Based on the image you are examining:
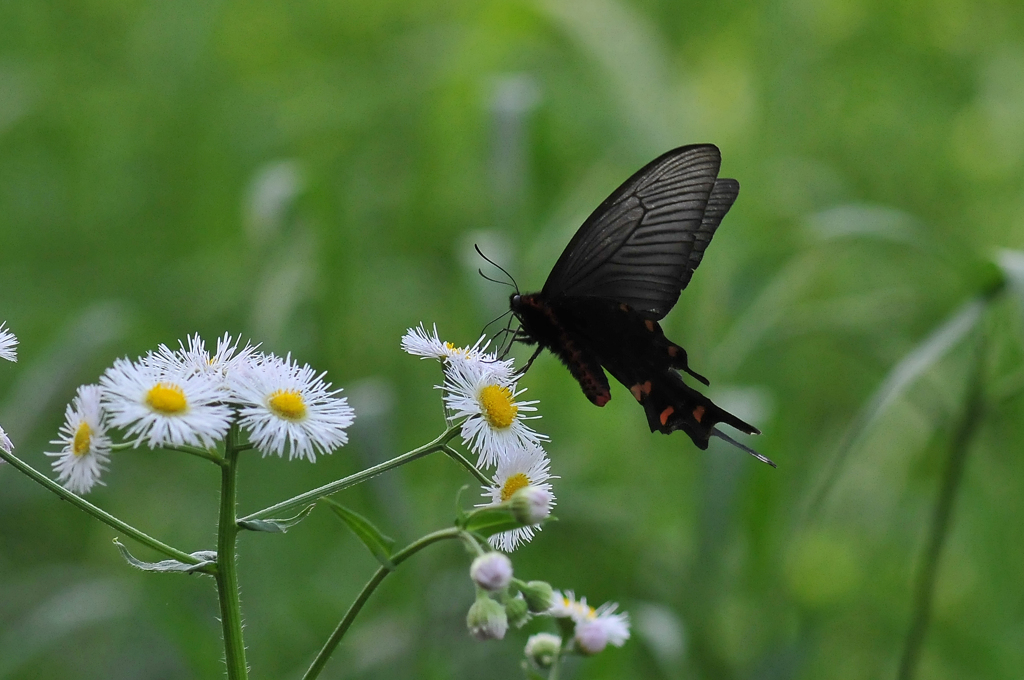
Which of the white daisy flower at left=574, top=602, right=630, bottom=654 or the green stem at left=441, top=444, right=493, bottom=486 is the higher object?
the green stem at left=441, top=444, right=493, bottom=486

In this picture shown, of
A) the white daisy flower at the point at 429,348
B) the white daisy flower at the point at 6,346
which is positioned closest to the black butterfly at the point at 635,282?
the white daisy flower at the point at 429,348

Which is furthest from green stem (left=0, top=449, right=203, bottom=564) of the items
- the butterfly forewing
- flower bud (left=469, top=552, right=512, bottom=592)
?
the butterfly forewing

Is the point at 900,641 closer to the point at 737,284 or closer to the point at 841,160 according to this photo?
the point at 737,284

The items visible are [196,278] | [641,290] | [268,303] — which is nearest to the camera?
[641,290]

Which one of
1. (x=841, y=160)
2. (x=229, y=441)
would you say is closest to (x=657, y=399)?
(x=229, y=441)

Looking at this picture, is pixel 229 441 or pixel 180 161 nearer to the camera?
pixel 229 441

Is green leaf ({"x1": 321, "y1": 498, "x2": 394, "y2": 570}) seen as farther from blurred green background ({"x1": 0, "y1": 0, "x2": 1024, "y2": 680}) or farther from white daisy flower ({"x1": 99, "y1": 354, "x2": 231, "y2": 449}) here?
blurred green background ({"x1": 0, "y1": 0, "x2": 1024, "y2": 680})

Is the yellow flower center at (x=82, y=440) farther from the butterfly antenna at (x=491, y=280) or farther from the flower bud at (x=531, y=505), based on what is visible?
the butterfly antenna at (x=491, y=280)
